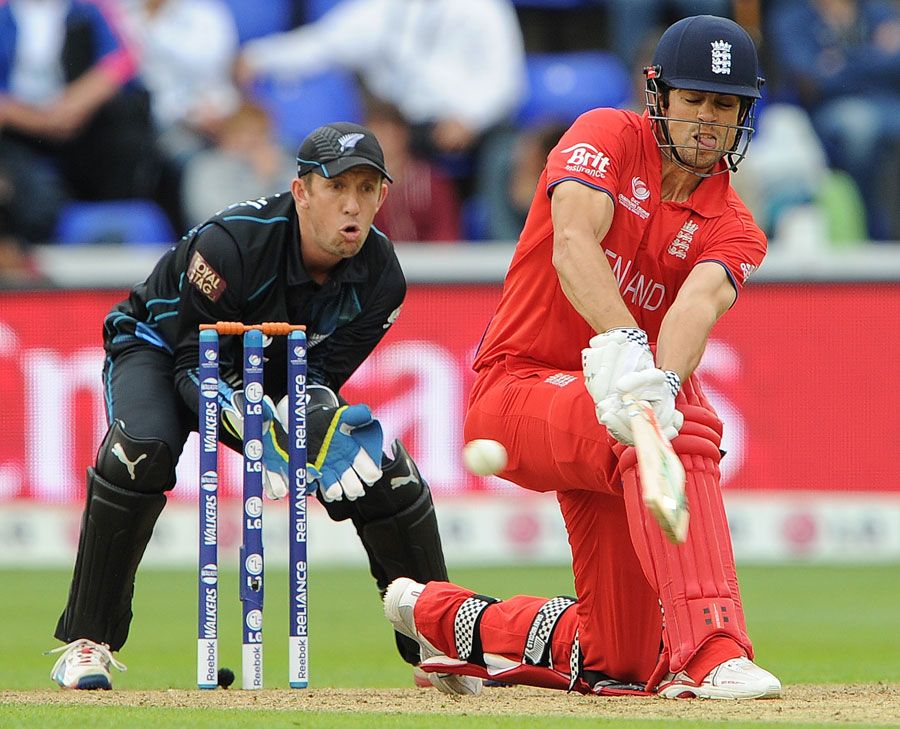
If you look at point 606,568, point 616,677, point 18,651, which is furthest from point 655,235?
point 18,651

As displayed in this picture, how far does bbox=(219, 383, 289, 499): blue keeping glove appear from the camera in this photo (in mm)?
5004

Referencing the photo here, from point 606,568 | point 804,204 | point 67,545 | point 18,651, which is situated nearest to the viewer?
point 606,568

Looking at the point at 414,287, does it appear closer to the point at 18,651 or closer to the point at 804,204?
the point at 804,204

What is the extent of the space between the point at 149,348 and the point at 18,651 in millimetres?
2188

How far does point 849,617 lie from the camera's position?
26.4 ft

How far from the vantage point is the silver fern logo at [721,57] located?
466 cm

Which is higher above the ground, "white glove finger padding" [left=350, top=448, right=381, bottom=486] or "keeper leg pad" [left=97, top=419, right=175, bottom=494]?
"keeper leg pad" [left=97, top=419, right=175, bottom=494]

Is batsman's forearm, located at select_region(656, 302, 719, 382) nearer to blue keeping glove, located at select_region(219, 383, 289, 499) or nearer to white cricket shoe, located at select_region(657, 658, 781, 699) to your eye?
white cricket shoe, located at select_region(657, 658, 781, 699)

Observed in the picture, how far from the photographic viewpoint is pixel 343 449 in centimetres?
502

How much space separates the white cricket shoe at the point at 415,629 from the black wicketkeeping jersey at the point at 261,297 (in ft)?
2.41

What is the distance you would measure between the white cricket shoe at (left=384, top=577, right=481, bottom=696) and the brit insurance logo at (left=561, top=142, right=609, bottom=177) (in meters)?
1.35

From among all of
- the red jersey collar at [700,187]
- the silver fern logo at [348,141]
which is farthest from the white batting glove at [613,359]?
the silver fern logo at [348,141]

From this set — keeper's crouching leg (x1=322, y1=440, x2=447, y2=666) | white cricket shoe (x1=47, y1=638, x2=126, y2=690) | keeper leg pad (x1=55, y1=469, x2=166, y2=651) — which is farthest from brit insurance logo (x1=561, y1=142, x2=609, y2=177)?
white cricket shoe (x1=47, y1=638, x2=126, y2=690)

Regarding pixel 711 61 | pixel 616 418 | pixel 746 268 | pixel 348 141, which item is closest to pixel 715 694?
pixel 616 418
